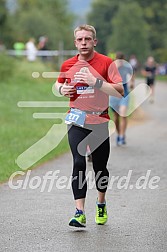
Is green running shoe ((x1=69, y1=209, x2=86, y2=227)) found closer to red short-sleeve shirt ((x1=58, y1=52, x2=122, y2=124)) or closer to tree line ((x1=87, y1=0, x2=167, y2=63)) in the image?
red short-sleeve shirt ((x1=58, y1=52, x2=122, y2=124))

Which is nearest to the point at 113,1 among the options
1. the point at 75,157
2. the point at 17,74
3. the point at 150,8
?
the point at 150,8

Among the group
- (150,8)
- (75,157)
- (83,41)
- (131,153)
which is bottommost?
(150,8)

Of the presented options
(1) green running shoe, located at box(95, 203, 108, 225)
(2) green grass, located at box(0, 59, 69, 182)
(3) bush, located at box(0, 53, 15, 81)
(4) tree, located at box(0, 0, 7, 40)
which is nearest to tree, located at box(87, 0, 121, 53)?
(4) tree, located at box(0, 0, 7, 40)

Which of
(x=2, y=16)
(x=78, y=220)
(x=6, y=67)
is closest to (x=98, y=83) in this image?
(x=78, y=220)

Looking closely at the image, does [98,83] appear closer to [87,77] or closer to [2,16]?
[87,77]

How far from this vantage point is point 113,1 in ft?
375

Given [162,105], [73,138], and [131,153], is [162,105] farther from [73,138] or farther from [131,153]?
[73,138]

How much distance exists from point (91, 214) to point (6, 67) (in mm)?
25093

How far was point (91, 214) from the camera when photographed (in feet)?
28.8

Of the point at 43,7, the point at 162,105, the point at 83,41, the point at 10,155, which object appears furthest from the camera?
the point at 43,7

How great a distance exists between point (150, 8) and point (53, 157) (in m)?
98.9

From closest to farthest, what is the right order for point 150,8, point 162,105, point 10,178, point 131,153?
point 10,178 < point 131,153 < point 162,105 < point 150,8

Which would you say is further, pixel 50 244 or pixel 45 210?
pixel 45 210

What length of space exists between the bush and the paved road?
62.9ft
